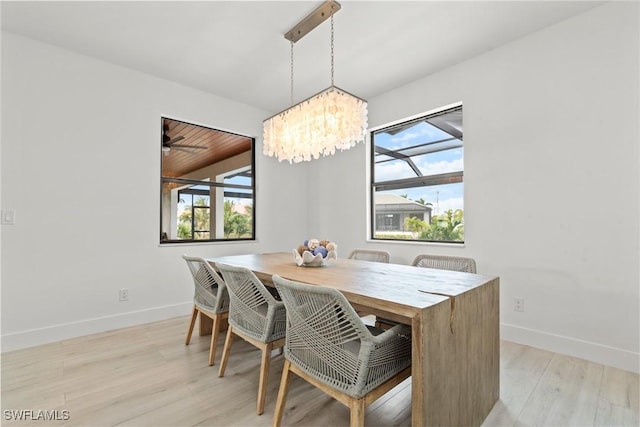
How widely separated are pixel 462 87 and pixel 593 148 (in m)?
1.25

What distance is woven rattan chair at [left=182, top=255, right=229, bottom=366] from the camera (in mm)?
2221

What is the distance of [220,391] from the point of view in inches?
74.1

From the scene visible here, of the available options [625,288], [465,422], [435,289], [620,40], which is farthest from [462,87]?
[465,422]

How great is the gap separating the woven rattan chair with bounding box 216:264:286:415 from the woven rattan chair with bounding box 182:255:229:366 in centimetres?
37

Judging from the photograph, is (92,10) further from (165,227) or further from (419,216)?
(419,216)

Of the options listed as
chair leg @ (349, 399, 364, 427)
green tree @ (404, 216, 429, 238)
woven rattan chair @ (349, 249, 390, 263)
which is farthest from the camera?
green tree @ (404, 216, 429, 238)

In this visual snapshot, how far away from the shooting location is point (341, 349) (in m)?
1.27

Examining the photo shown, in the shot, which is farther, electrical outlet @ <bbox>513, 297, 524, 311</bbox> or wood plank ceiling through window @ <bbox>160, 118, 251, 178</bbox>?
wood plank ceiling through window @ <bbox>160, 118, 251, 178</bbox>

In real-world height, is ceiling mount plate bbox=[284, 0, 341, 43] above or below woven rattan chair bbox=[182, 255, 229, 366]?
above

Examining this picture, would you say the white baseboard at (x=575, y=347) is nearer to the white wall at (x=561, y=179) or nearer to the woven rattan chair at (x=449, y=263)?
the white wall at (x=561, y=179)

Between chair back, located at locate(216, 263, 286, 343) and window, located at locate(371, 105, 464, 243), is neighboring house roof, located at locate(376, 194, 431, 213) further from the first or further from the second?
chair back, located at locate(216, 263, 286, 343)

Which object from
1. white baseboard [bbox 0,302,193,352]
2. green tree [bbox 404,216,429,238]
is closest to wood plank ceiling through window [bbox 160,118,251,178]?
white baseboard [bbox 0,302,193,352]

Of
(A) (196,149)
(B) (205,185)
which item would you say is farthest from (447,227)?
(A) (196,149)

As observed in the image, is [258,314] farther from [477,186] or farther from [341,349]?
[477,186]
